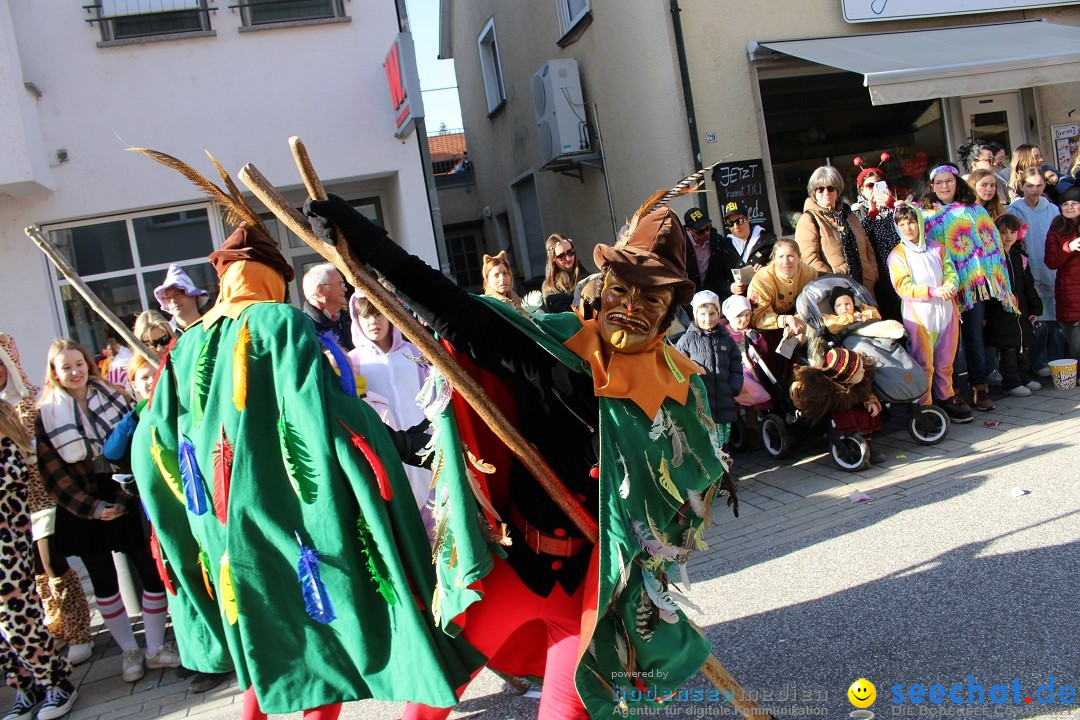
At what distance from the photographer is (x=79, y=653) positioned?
16.3 feet

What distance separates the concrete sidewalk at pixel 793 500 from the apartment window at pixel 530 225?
8746mm

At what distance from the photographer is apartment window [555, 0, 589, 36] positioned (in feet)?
38.3

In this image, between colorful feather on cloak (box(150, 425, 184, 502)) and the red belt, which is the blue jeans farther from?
colorful feather on cloak (box(150, 425, 184, 502))

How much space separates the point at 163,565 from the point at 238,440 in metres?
0.72

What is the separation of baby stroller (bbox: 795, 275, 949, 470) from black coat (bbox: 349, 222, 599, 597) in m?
4.03

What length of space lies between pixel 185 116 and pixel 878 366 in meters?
7.34

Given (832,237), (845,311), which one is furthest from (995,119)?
(845,311)

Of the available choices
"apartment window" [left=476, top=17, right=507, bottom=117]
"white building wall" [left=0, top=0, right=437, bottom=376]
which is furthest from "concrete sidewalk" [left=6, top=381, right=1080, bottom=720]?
"apartment window" [left=476, top=17, right=507, bottom=117]

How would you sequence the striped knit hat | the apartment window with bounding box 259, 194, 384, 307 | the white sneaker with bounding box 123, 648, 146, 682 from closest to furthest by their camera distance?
the white sneaker with bounding box 123, 648, 146, 682, the striped knit hat, the apartment window with bounding box 259, 194, 384, 307

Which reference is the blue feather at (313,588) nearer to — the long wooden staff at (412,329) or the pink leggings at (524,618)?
the pink leggings at (524,618)

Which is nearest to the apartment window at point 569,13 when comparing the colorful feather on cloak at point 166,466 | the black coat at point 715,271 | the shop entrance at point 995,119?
the shop entrance at point 995,119

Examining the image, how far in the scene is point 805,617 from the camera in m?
3.97

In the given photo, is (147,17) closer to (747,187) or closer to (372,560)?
(747,187)

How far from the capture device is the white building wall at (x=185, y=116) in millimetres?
9055
